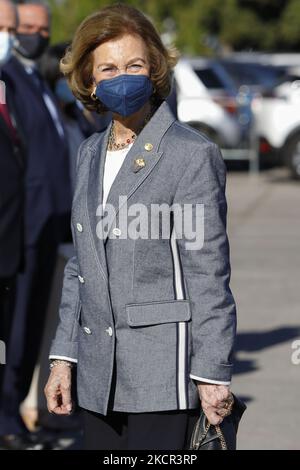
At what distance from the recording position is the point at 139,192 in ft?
11.9

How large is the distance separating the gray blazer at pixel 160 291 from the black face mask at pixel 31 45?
122 inches

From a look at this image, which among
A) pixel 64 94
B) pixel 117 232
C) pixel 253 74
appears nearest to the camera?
pixel 117 232

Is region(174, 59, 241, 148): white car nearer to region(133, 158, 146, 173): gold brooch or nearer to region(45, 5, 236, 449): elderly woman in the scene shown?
region(45, 5, 236, 449): elderly woman

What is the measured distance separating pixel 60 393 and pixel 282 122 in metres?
17.1

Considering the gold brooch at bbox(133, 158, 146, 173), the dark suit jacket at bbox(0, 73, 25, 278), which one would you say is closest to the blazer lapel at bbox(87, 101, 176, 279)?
the gold brooch at bbox(133, 158, 146, 173)

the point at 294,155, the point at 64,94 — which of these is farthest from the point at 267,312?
the point at 294,155

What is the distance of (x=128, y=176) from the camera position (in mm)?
3672

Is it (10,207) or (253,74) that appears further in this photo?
(253,74)

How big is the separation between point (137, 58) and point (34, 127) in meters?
2.63

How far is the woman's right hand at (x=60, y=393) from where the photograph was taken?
12.5 ft

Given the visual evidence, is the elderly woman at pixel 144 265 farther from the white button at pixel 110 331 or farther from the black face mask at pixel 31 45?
the black face mask at pixel 31 45

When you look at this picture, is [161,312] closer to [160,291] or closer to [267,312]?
[160,291]
